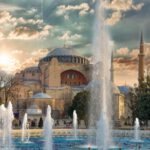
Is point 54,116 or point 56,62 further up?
point 56,62

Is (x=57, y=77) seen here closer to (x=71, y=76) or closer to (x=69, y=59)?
(x=71, y=76)

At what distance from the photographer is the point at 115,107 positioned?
54.2m

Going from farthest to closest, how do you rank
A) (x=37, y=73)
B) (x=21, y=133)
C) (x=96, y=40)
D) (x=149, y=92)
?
1. (x=37, y=73)
2. (x=149, y=92)
3. (x=21, y=133)
4. (x=96, y=40)

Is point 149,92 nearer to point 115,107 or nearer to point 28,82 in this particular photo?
point 115,107

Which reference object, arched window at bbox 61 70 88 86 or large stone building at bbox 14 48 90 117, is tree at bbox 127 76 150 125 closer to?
large stone building at bbox 14 48 90 117

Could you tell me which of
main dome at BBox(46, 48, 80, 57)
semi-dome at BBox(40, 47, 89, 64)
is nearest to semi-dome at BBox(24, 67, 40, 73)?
semi-dome at BBox(40, 47, 89, 64)

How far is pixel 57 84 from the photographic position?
62938 millimetres

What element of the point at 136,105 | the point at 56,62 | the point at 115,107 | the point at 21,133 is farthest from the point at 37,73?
the point at 21,133

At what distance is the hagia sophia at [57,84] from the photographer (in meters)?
55.2

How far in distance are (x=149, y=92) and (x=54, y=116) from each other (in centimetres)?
2198

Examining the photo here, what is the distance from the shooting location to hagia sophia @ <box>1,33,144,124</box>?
5516 cm

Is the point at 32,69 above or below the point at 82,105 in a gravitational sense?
above

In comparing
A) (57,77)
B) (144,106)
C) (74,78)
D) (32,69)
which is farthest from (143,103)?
(32,69)

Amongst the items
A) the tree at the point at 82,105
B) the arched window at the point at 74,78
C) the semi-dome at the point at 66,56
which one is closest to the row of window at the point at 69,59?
the semi-dome at the point at 66,56
